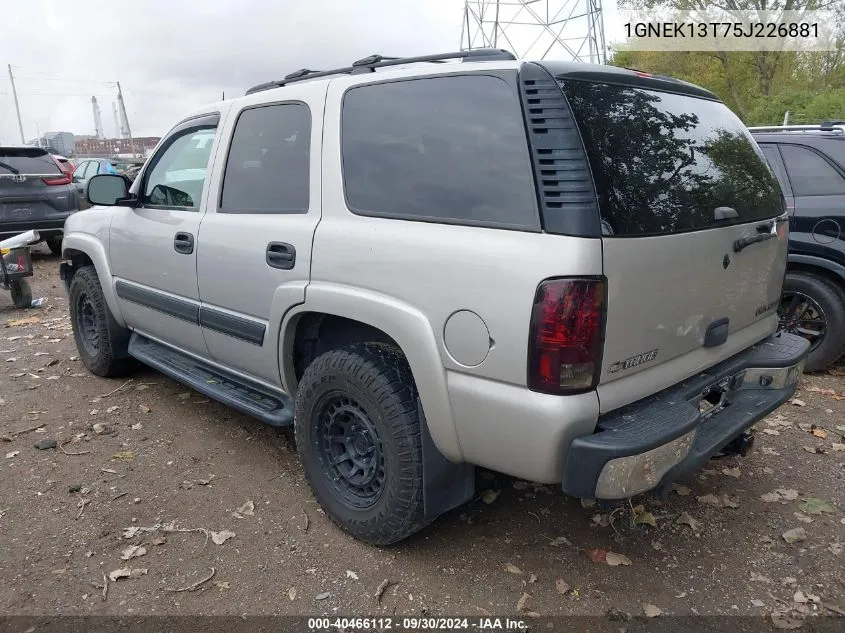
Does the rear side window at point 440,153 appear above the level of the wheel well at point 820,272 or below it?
above

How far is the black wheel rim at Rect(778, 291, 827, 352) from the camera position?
4805mm

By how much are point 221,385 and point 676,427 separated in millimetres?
2516

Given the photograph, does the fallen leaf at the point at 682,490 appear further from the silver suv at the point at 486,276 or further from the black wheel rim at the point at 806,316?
Result: the black wheel rim at the point at 806,316

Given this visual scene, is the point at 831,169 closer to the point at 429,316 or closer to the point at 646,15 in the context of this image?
the point at 429,316

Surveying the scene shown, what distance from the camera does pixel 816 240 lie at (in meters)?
4.73

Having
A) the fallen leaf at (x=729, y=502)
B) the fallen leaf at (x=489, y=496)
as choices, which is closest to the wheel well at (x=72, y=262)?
the fallen leaf at (x=489, y=496)

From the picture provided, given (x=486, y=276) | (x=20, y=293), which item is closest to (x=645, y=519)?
(x=486, y=276)

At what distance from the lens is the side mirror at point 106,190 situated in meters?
4.10

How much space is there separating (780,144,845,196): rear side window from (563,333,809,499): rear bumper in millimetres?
2402

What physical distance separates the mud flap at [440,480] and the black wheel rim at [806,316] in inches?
131

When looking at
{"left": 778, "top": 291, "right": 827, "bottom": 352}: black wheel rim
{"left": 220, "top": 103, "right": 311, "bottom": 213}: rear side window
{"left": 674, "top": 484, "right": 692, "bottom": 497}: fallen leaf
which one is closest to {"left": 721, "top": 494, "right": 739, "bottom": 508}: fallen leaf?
{"left": 674, "top": 484, "right": 692, "bottom": 497}: fallen leaf

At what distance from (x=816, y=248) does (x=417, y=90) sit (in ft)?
12.0

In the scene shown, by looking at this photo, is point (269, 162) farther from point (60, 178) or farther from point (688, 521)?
point (60, 178)

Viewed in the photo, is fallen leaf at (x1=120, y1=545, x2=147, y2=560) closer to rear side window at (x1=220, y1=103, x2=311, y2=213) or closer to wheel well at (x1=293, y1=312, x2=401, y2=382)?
wheel well at (x1=293, y1=312, x2=401, y2=382)
